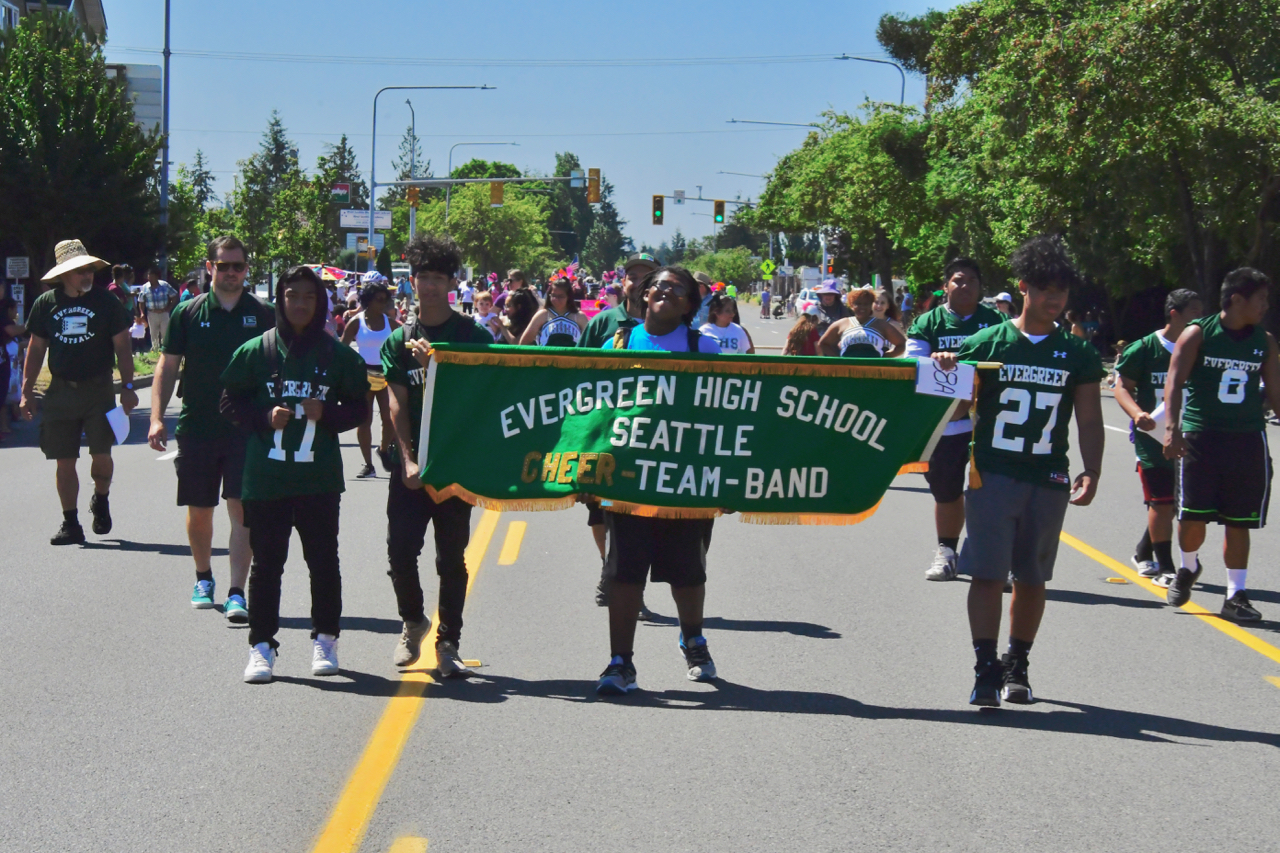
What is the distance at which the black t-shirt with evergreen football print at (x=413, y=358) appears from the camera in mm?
6684

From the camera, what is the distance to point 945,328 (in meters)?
9.06

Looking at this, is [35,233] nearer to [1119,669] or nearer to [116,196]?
[116,196]

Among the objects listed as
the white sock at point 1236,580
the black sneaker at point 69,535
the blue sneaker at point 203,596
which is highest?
the white sock at point 1236,580

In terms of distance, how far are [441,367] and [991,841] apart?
10.3 feet

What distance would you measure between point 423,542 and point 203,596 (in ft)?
6.96

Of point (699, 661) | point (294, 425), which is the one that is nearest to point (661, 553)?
point (699, 661)

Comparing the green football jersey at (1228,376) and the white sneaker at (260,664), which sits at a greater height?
the green football jersey at (1228,376)

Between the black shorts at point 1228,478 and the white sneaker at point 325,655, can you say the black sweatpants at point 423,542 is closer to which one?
the white sneaker at point 325,655

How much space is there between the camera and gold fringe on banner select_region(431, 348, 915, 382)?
21.4 ft

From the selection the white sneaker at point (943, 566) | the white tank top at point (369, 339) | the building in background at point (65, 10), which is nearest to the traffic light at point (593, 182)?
the building in background at point (65, 10)

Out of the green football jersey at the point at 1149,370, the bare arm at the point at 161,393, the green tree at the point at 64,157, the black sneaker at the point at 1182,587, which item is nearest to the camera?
the bare arm at the point at 161,393

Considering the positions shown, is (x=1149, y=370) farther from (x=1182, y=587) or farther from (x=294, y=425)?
(x=294, y=425)

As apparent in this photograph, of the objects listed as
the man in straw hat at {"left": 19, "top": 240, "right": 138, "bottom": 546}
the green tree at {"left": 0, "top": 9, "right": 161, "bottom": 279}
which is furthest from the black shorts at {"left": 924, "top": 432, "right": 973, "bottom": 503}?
the green tree at {"left": 0, "top": 9, "right": 161, "bottom": 279}

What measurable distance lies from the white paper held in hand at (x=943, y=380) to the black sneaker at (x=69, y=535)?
254 inches
